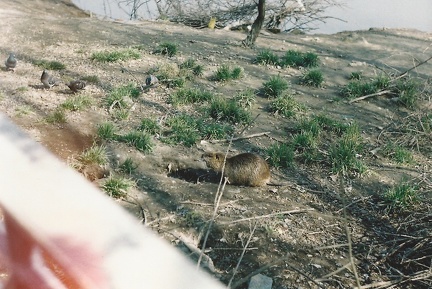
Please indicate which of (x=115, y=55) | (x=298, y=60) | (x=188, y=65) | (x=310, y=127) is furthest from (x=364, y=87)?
(x=115, y=55)

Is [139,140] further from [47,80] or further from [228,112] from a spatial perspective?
[47,80]

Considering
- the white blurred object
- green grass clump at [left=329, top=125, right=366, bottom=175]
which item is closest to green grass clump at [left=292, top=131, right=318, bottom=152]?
green grass clump at [left=329, top=125, right=366, bottom=175]

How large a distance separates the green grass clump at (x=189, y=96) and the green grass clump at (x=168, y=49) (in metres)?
1.57

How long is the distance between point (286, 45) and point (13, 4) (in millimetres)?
5983

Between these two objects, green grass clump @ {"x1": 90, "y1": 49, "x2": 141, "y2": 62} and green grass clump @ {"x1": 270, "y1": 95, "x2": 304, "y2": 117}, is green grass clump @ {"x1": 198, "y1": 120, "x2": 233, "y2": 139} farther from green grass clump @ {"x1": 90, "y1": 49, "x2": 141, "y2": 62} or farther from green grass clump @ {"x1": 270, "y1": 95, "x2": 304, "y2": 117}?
green grass clump @ {"x1": 90, "y1": 49, "x2": 141, "y2": 62}

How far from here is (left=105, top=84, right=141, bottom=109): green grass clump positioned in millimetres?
5355

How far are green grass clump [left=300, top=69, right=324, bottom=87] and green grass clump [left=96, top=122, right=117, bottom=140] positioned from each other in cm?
321

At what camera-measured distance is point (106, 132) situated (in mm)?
4590

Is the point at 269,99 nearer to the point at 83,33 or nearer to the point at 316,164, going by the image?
the point at 316,164

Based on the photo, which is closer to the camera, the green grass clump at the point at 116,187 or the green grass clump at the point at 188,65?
the green grass clump at the point at 116,187

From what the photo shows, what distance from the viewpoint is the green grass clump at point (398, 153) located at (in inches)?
193

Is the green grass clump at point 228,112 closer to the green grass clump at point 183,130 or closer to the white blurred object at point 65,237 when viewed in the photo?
the green grass clump at point 183,130

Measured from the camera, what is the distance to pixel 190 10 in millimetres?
12602

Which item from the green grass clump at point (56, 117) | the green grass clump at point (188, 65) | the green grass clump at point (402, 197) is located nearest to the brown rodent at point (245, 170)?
the green grass clump at point (402, 197)
